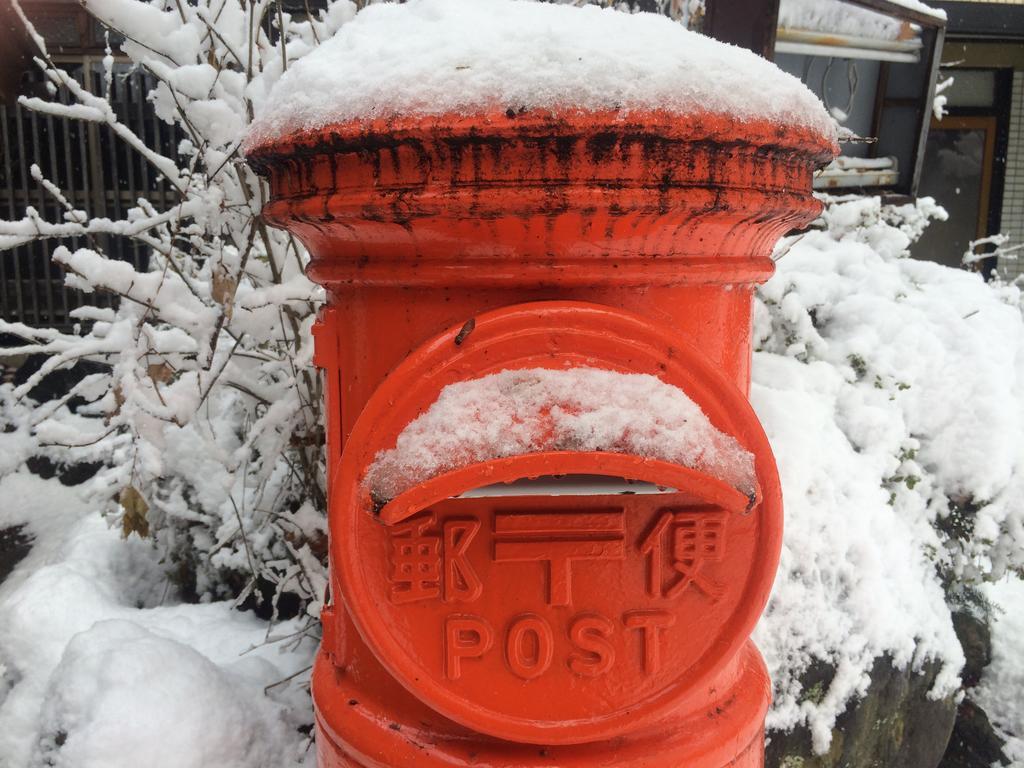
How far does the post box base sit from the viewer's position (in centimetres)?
117

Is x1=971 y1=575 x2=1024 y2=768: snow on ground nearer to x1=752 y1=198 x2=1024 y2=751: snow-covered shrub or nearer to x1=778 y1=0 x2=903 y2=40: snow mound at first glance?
x1=752 y1=198 x2=1024 y2=751: snow-covered shrub

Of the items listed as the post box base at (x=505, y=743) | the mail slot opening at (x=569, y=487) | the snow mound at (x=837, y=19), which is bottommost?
the post box base at (x=505, y=743)

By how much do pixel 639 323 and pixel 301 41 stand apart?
175 cm

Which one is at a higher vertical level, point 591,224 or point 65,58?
point 65,58

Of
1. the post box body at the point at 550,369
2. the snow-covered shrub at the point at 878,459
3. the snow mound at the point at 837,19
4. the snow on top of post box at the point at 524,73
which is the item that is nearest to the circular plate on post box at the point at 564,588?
the post box body at the point at 550,369

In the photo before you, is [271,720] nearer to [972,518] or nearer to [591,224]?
[591,224]

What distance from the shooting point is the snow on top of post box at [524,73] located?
0.91m

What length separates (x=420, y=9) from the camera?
1.14 metres

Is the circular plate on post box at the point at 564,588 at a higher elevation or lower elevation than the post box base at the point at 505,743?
higher

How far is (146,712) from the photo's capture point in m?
1.68

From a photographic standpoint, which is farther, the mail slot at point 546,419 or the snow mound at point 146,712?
the snow mound at point 146,712

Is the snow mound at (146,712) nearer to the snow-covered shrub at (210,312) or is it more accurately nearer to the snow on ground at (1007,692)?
the snow-covered shrub at (210,312)

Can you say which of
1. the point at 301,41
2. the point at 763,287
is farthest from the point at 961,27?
the point at 301,41

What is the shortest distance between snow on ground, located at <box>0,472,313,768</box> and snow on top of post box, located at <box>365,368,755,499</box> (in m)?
1.04
